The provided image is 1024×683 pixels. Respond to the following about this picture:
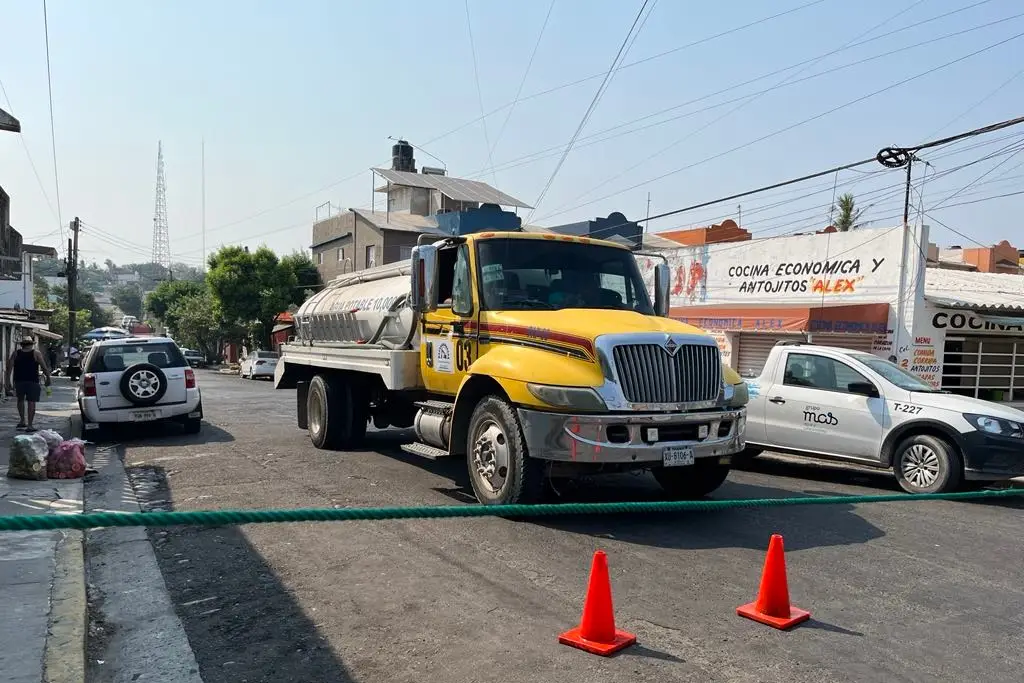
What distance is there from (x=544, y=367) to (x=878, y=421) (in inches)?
184

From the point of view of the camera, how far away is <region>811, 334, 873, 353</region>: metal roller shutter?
17781 mm

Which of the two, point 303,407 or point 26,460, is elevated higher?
point 303,407

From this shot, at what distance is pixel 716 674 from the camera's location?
13.4ft

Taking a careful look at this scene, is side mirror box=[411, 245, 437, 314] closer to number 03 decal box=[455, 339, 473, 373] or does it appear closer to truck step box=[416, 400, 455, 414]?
number 03 decal box=[455, 339, 473, 373]

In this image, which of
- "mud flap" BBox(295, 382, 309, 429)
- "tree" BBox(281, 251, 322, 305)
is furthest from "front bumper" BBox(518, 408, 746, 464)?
"tree" BBox(281, 251, 322, 305)

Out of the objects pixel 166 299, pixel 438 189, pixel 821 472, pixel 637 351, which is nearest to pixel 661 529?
pixel 637 351

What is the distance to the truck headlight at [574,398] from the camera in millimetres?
6664

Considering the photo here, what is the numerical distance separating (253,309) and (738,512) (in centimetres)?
4129

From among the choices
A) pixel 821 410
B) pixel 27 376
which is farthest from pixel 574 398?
pixel 27 376

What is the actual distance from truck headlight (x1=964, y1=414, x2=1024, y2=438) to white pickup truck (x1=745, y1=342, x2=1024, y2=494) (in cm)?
1

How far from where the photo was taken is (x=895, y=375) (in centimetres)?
983

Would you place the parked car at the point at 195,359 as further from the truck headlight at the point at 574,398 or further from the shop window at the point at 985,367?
the truck headlight at the point at 574,398

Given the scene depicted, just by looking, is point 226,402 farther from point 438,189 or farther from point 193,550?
Result: point 438,189

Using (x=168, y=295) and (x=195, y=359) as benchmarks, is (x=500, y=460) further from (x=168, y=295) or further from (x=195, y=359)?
(x=168, y=295)
